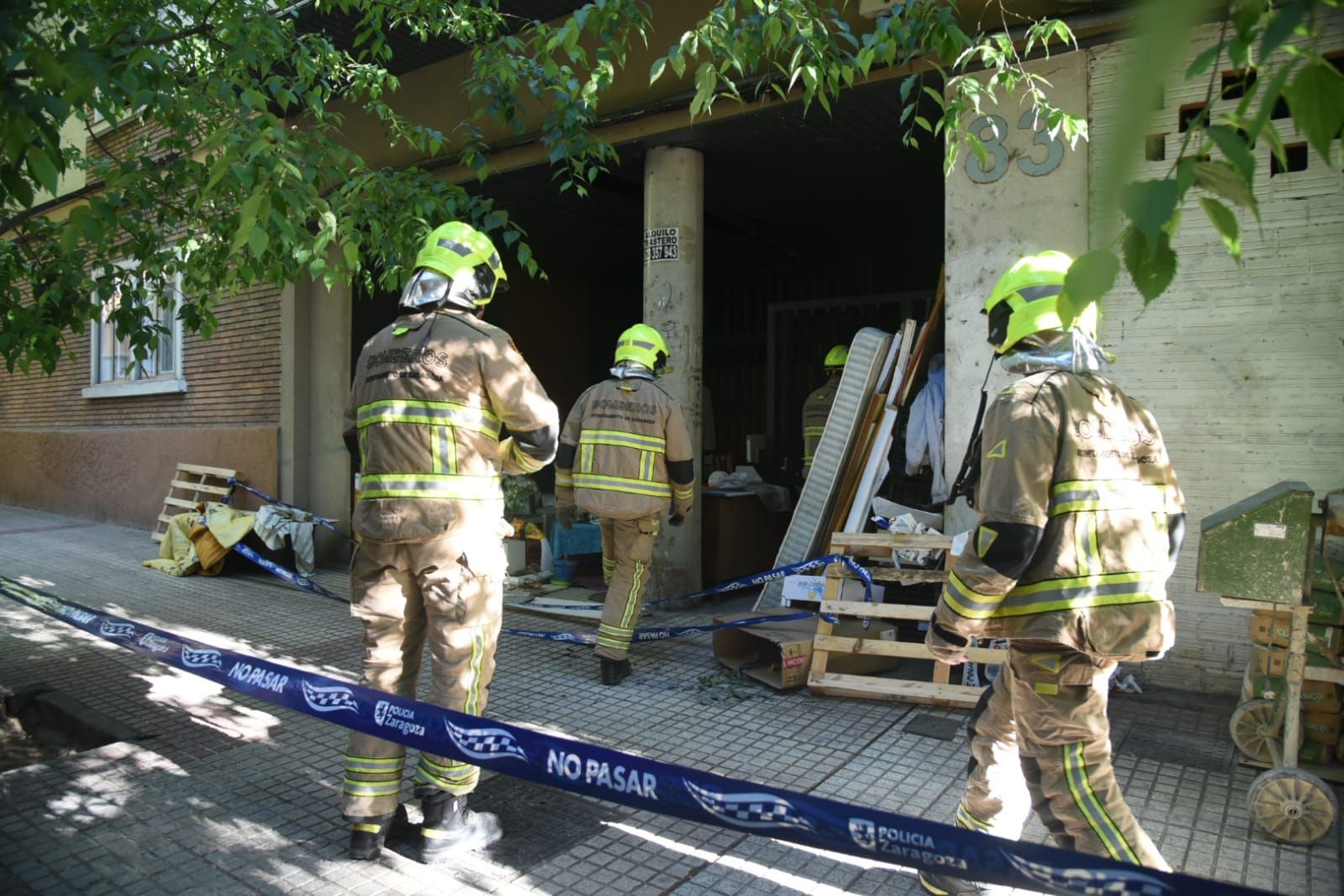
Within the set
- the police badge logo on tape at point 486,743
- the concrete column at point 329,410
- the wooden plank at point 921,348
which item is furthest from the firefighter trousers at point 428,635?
the concrete column at point 329,410

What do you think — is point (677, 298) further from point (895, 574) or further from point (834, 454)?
point (895, 574)

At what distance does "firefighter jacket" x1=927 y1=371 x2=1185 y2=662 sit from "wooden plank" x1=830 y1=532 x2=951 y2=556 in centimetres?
229

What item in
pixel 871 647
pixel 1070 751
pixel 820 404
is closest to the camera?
pixel 1070 751

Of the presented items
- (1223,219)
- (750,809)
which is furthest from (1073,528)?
(1223,219)

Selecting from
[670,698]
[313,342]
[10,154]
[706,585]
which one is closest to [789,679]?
[670,698]

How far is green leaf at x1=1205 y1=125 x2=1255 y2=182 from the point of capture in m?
1.09

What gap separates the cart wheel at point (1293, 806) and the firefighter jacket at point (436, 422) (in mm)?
2913

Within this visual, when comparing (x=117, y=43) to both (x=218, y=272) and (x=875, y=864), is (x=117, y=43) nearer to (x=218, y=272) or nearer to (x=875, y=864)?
(x=218, y=272)

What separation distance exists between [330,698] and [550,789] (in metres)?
1.26

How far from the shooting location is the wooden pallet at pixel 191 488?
395 inches

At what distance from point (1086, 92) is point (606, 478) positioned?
3.51 m

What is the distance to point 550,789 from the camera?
12.3ft

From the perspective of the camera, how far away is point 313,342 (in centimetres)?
957

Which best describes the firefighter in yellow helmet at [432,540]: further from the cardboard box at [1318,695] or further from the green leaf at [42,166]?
the cardboard box at [1318,695]
